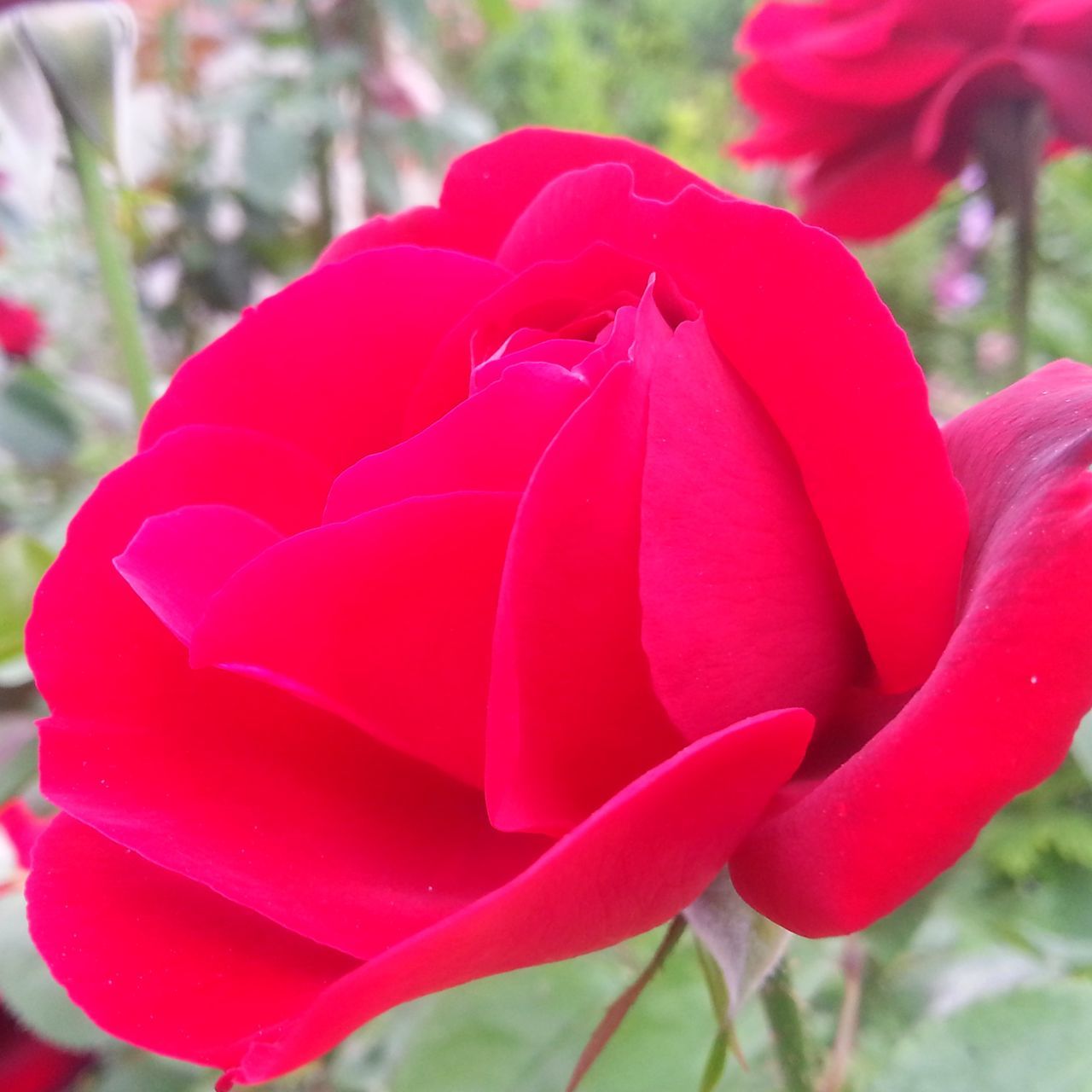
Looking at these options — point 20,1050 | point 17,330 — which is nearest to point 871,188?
point 20,1050

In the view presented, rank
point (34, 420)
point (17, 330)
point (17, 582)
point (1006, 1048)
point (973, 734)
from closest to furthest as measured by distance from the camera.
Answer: point (973, 734)
point (1006, 1048)
point (17, 582)
point (34, 420)
point (17, 330)

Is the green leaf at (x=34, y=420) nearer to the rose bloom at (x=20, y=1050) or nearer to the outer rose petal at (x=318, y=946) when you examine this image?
the rose bloom at (x=20, y=1050)

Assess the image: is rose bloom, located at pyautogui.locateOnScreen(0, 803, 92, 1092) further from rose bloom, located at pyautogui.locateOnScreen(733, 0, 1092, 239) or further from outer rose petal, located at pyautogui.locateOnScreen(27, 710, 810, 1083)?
rose bloom, located at pyautogui.locateOnScreen(733, 0, 1092, 239)

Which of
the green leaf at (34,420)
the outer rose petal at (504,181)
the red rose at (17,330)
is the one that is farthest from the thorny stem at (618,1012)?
the red rose at (17,330)

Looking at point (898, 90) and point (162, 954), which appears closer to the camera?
point (162, 954)

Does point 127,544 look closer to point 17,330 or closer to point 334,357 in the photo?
point 334,357

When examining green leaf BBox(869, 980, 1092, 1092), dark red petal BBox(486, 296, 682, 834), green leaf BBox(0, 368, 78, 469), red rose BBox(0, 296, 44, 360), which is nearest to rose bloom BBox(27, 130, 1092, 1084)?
dark red petal BBox(486, 296, 682, 834)
